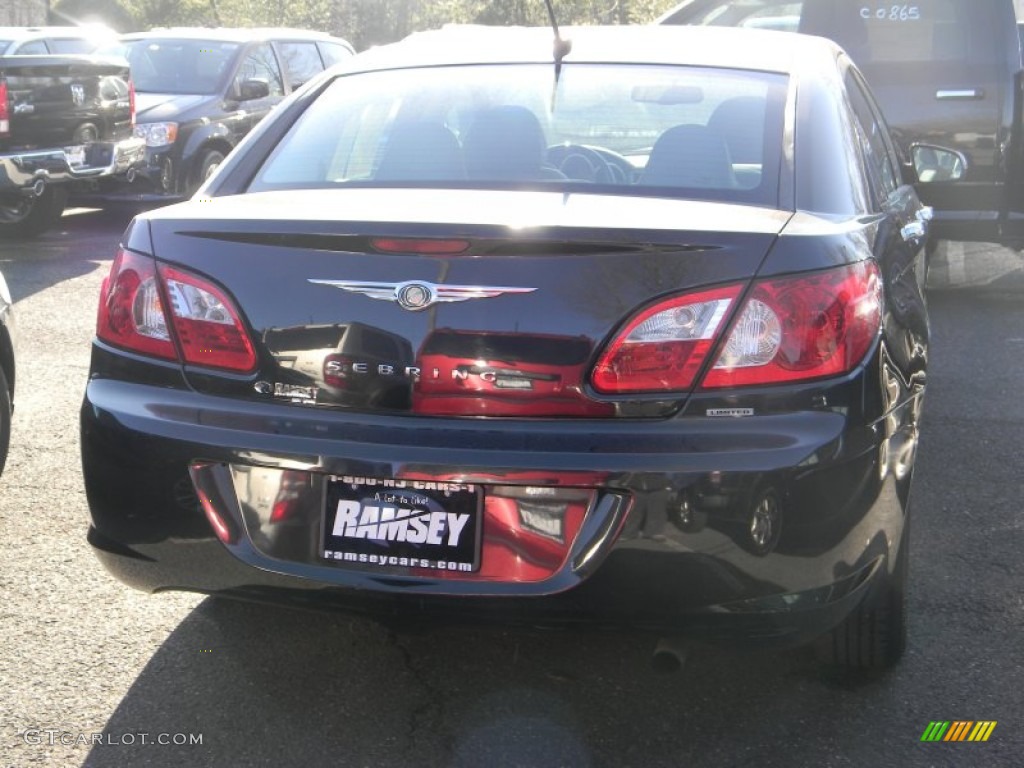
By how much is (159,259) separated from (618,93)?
50.0 inches

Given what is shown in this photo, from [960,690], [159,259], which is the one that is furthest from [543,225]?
[960,690]

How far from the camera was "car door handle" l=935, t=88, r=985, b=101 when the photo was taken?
795cm

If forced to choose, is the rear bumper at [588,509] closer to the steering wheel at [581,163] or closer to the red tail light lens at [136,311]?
the red tail light lens at [136,311]

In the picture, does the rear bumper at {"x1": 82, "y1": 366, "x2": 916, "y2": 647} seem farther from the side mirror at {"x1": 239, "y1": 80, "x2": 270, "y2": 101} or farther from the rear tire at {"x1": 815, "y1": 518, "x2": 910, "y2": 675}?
the side mirror at {"x1": 239, "y1": 80, "x2": 270, "y2": 101}

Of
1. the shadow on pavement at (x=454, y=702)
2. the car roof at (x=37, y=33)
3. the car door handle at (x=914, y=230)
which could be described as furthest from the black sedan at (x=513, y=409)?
the car roof at (x=37, y=33)

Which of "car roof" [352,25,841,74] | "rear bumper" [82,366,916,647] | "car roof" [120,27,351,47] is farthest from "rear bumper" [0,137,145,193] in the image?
"rear bumper" [82,366,916,647]

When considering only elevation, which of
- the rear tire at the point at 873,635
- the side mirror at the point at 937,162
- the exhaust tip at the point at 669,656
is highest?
the side mirror at the point at 937,162

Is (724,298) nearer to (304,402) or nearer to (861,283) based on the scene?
(861,283)

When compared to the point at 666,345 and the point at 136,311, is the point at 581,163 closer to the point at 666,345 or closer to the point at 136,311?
the point at 666,345

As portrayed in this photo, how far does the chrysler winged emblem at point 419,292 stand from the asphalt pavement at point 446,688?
700 mm

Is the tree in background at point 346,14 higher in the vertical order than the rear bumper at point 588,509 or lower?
higher

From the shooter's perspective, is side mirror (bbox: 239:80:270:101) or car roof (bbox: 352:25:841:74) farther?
side mirror (bbox: 239:80:270:101)

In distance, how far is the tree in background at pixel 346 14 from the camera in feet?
112

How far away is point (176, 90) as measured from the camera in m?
12.4
